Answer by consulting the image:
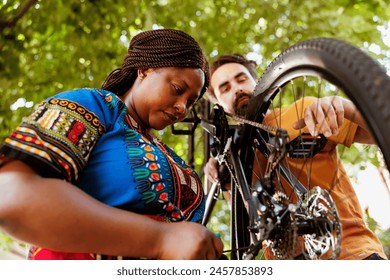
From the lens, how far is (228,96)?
193 centimetres

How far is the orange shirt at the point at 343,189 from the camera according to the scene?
3.93ft

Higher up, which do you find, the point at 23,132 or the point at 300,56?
the point at 300,56

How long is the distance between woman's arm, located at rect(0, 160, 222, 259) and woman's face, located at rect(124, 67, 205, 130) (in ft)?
1.17

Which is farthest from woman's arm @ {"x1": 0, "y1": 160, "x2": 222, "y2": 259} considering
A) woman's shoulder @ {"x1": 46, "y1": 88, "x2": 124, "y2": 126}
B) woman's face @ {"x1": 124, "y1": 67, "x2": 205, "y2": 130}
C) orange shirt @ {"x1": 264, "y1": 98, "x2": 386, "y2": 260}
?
orange shirt @ {"x1": 264, "y1": 98, "x2": 386, "y2": 260}

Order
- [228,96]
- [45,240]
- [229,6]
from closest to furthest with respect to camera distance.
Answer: [45,240] → [228,96] → [229,6]

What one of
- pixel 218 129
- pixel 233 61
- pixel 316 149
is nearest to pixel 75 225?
pixel 316 149

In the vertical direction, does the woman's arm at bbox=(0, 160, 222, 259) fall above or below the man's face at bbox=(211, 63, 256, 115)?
below

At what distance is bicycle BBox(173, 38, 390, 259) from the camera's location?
70 cm

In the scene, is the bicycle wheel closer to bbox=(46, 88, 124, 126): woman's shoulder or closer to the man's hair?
bbox=(46, 88, 124, 126): woman's shoulder
